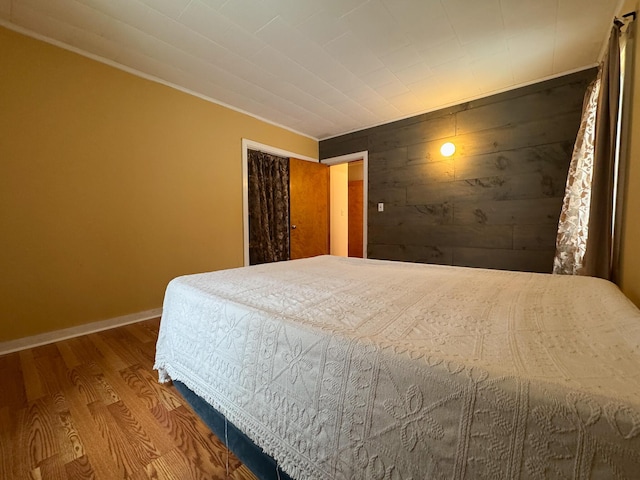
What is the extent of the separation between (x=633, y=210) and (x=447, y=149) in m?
2.02

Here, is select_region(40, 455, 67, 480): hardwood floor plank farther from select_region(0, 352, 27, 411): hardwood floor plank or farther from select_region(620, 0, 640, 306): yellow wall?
select_region(620, 0, 640, 306): yellow wall

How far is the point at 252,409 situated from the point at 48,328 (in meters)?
2.30

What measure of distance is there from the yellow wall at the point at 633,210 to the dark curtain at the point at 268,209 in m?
3.41

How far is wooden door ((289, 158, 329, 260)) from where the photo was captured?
3.98 meters

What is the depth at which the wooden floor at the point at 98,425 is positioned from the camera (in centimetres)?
98

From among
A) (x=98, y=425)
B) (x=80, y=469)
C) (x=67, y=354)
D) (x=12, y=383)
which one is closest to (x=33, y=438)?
(x=98, y=425)

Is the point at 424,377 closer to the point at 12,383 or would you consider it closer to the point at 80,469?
the point at 80,469

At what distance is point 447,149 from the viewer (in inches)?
120

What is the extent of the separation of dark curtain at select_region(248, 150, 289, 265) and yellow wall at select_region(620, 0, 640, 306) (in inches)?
134

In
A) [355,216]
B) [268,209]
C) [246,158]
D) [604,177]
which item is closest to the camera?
[604,177]

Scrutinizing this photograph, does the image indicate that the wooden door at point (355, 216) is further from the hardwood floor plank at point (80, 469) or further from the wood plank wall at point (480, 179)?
the hardwood floor plank at point (80, 469)

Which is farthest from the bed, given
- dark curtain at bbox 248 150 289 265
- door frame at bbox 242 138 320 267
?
dark curtain at bbox 248 150 289 265

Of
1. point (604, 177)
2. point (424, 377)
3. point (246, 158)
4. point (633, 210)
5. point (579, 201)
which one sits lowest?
point (424, 377)

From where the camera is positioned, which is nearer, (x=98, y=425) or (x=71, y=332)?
(x=98, y=425)
